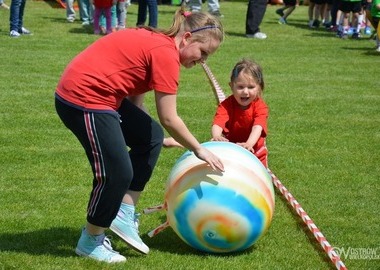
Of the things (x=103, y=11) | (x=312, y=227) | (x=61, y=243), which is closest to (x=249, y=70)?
(x=312, y=227)

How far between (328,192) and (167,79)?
281 centimetres

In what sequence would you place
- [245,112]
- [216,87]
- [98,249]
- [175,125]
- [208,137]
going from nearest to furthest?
1. [175,125]
2. [98,249]
3. [245,112]
4. [208,137]
5. [216,87]

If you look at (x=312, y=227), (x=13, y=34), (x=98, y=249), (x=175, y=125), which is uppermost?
(x=175, y=125)

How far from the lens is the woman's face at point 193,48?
4.54 m

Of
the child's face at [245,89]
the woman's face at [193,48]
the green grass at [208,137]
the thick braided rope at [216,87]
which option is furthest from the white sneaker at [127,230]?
the thick braided rope at [216,87]

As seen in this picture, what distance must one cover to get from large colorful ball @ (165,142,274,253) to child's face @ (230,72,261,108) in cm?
129

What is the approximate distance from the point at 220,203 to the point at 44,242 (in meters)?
1.38

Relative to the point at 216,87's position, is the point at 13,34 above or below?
below

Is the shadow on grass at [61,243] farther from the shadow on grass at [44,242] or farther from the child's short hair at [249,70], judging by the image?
the child's short hair at [249,70]

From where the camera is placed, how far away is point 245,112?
633 cm

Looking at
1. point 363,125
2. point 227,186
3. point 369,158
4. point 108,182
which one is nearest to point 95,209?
point 108,182

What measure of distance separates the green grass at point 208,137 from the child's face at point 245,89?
3.12ft

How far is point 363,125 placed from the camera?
9.34m
